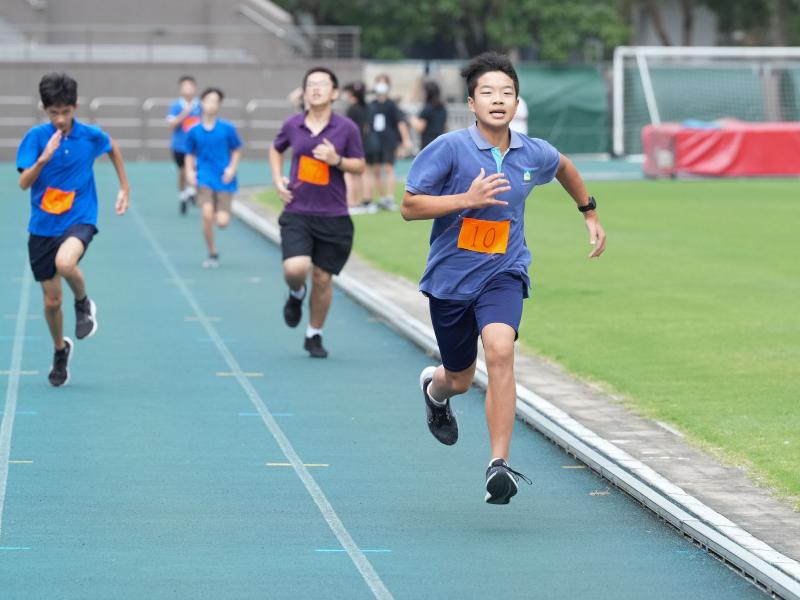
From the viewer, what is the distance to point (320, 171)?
480 inches

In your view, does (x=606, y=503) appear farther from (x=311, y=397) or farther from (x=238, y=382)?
(x=238, y=382)

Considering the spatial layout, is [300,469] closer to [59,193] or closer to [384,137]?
[59,193]

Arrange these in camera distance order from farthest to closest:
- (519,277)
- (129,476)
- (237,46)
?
(237,46) < (129,476) < (519,277)

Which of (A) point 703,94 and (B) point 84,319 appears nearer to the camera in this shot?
(B) point 84,319

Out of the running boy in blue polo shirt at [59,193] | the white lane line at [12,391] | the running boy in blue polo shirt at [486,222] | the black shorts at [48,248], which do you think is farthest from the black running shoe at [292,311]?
A: the running boy in blue polo shirt at [486,222]

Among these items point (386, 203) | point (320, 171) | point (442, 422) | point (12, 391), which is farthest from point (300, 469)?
point (386, 203)

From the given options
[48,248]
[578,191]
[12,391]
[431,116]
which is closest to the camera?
[578,191]

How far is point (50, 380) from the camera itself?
424 inches

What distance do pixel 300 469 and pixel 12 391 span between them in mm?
2879

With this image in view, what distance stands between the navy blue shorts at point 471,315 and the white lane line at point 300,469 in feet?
2.84

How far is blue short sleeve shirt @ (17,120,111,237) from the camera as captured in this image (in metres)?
10.5

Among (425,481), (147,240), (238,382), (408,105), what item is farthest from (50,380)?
(408,105)

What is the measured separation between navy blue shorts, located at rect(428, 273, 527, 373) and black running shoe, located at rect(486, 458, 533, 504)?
0.65m

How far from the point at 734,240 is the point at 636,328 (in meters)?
8.42
